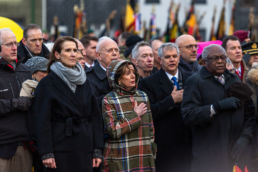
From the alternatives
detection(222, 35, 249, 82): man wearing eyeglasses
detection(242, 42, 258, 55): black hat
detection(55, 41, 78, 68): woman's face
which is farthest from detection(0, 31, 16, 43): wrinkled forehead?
detection(242, 42, 258, 55): black hat

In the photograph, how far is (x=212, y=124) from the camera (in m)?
6.24

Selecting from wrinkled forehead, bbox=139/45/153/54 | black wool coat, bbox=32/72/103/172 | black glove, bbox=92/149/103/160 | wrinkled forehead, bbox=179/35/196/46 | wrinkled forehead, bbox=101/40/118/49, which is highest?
wrinkled forehead, bbox=179/35/196/46

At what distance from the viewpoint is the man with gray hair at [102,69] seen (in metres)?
6.73

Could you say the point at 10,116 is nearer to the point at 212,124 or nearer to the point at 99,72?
the point at 99,72

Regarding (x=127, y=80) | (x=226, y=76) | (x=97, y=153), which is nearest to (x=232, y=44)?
(x=226, y=76)

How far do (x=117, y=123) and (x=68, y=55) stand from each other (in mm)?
951

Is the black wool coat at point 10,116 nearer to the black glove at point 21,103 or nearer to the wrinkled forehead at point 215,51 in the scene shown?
the black glove at point 21,103

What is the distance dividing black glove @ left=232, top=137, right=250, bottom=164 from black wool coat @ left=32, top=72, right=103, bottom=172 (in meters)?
1.66

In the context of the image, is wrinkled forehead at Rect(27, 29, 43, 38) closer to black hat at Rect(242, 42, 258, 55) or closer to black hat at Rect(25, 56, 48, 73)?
black hat at Rect(25, 56, 48, 73)

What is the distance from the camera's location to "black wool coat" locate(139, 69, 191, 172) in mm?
6977

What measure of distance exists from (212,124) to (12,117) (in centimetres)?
229

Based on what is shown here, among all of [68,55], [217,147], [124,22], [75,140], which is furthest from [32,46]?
[124,22]

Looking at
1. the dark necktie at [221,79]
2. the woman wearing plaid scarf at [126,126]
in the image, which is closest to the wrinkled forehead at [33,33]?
the woman wearing plaid scarf at [126,126]

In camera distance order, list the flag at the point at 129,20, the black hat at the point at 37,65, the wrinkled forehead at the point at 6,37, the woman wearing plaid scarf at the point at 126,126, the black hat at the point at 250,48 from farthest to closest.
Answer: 1. the flag at the point at 129,20
2. the black hat at the point at 250,48
3. the black hat at the point at 37,65
4. the wrinkled forehead at the point at 6,37
5. the woman wearing plaid scarf at the point at 126,126
